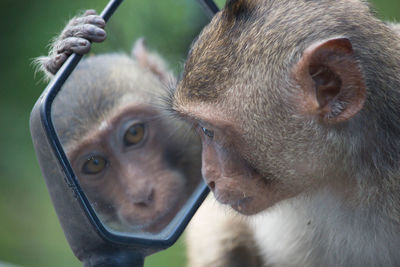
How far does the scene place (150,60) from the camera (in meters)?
3.20

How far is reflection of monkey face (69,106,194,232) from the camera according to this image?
2197 mm

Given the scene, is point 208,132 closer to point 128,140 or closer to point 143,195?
point 143,195

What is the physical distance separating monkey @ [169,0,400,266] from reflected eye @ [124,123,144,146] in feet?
2.00

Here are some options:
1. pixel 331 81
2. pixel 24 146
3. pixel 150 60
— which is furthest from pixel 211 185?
pixel 24 146

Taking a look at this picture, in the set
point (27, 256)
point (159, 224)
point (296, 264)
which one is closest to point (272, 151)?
point (159, 224)

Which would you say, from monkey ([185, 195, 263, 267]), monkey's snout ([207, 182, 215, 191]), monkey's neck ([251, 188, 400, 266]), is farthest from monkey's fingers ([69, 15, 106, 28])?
monkey ([185, 195, 263, 267])

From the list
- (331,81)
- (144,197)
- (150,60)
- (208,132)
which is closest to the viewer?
(331,81)

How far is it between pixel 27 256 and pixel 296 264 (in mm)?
3905

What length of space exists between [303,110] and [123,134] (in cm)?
121

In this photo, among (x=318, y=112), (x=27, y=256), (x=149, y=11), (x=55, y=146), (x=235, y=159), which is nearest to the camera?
(x=55, y=146)

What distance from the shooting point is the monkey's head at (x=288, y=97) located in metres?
1.84

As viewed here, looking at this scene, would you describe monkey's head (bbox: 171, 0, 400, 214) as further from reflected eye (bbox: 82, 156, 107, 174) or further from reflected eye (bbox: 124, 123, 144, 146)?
reflected eye (bbox: 124, 123, 144, 146)

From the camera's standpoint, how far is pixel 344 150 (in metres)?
1.95

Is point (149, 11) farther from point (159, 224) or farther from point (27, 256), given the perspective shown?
point (27, 256)
